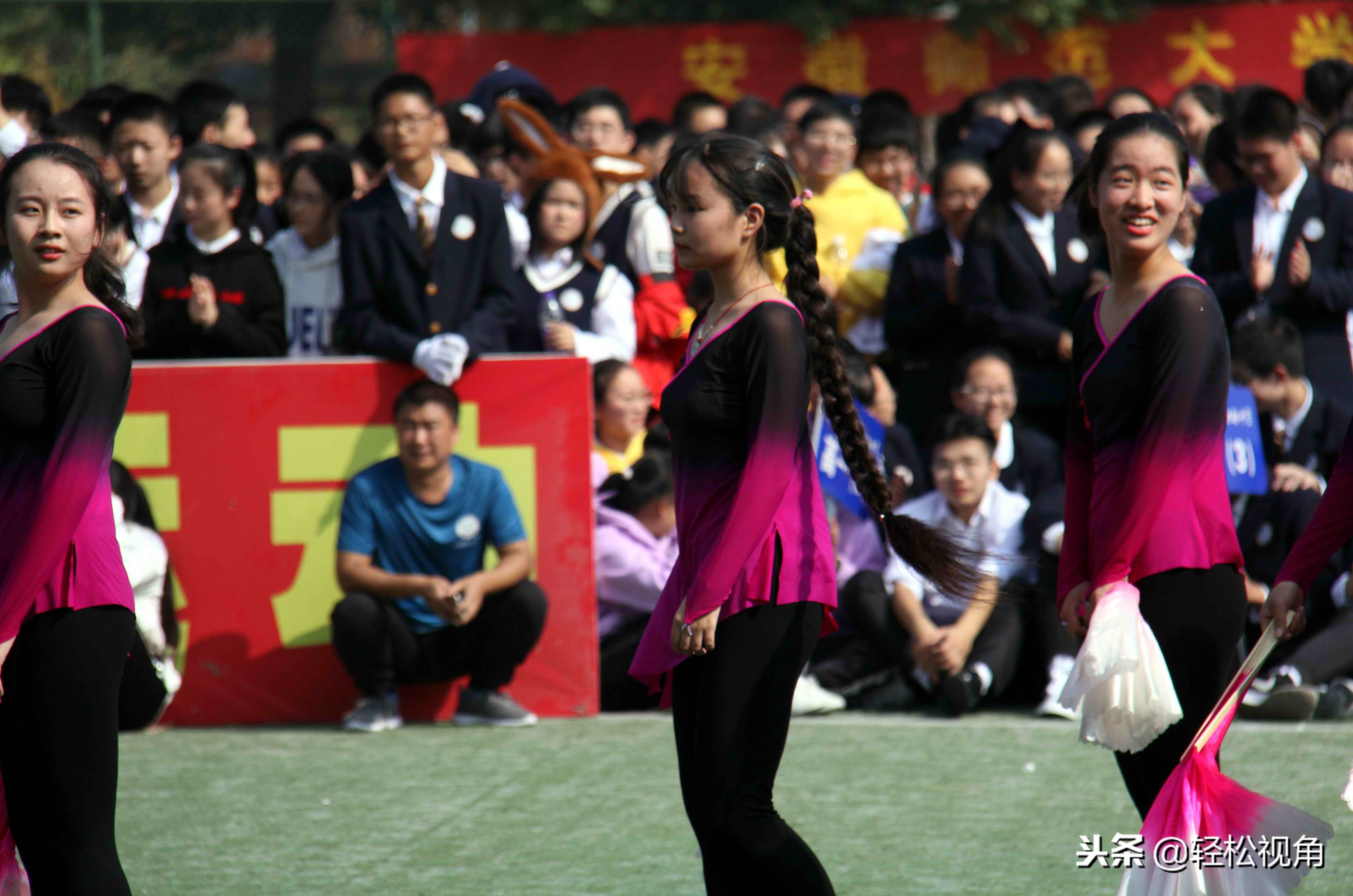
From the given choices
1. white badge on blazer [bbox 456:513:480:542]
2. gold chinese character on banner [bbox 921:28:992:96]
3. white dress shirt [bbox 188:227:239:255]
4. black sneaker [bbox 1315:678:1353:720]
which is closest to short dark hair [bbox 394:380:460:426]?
white badge on blazer [bbox 456:513:480:542]

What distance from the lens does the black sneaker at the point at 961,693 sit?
607 centimetres

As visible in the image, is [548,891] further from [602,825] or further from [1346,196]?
[1346,196]

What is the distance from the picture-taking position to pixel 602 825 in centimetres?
472

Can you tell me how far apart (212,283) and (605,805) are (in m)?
2.90

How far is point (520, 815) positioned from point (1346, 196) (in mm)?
4474

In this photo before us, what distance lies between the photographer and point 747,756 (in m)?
3.06

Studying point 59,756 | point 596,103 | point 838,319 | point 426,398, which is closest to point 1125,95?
point 838,319

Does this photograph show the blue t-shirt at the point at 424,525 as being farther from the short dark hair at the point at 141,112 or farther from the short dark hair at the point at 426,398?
the short dark hair at the point at 141,112

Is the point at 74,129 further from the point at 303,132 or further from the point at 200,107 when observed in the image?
the point at 303,132

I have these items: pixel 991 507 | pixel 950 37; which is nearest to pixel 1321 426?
pixel 991 507

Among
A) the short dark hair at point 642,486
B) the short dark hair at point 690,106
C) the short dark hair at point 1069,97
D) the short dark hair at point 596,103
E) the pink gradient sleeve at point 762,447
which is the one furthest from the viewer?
the short dark hair at point 690,106

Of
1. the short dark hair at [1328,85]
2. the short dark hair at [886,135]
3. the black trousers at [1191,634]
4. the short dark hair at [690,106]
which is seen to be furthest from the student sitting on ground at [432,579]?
the short dark hair at [1328,85]

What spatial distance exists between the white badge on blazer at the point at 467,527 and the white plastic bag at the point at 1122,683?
339cm

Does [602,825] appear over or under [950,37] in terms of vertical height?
under
